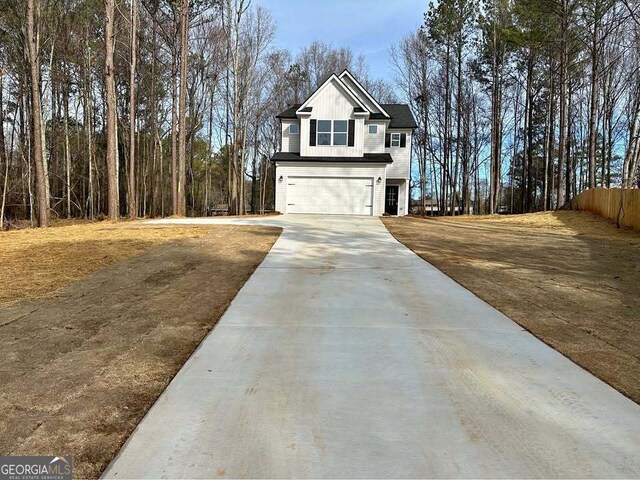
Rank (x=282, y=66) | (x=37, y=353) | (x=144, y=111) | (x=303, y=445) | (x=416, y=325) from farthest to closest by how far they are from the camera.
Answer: (x=282, y=66) → (x=144, y=111) → (x=416, y=325) → (x=37, y=353) → (x=303, y=445)

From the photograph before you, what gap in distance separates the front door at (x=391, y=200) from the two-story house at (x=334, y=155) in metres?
2.69

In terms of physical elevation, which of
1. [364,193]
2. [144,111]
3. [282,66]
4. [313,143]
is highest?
[282,66]

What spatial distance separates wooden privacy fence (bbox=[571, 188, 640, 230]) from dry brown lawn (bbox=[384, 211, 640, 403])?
2.80 ft

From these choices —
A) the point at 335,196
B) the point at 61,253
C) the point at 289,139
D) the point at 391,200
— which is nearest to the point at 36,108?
the point at 61,253

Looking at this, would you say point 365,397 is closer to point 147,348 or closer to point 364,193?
point 147,348

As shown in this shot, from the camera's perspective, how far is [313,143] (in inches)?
891

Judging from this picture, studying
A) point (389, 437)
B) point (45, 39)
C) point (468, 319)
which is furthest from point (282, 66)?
point (389, 437)

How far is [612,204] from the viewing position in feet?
51.4

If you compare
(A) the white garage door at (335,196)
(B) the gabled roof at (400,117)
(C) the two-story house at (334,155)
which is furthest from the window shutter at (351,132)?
(A) the white garage door at (335,196)

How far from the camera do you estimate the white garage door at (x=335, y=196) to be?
71.6 ft

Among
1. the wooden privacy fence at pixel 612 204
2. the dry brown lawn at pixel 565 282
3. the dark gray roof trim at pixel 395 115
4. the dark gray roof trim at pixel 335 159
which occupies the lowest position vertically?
the dry brown lawn at pixel 565 282

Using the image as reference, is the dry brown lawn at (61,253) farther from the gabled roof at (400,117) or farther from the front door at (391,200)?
the gabled roof at (400,117)

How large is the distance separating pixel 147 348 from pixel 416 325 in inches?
101

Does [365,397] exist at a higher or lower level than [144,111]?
lower
